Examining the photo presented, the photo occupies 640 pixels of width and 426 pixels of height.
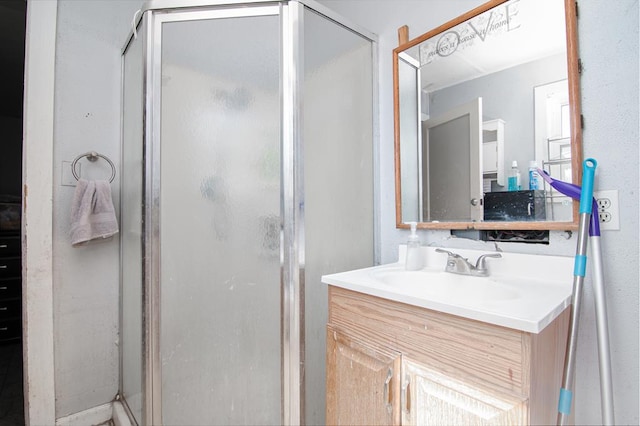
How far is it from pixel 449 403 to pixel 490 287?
1.34 feet

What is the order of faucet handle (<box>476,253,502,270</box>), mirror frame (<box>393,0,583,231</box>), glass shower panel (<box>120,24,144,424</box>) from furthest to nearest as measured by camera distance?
1. glass shower panel (<box>120,24,144,424</box>)
2. faucet handle (<box>476,253,502,270</box>)
3. mirror frame (<box>393,0,583,231</box>)

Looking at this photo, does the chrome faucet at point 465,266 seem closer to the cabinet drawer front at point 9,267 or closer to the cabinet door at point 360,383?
the cabinet door at point 360,383

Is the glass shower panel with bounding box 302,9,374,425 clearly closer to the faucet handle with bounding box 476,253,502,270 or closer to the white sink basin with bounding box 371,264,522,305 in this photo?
the white sink basin with bounding box 371,264,522,305

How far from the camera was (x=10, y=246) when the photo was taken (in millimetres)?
2615

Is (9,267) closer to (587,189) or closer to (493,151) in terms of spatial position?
(493,151)

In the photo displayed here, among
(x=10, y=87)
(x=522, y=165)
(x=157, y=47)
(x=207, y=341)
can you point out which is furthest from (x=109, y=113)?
(x=10, y=87)

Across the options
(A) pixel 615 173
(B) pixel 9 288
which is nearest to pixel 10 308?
(B) pixel 9 288

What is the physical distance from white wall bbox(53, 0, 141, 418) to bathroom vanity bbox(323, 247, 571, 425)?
4.11ft

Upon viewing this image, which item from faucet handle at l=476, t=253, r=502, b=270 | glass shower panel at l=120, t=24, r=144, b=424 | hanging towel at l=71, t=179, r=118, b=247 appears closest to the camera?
faucet handle at l=476, t=253, r=502, b=270

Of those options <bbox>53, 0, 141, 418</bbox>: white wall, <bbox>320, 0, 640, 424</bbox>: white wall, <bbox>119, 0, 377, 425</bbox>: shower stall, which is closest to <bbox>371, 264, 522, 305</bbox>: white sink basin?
<bbox>320, 0, 640, 424</bbox>: white wall

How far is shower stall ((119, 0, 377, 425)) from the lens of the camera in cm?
117

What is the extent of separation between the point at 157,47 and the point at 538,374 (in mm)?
1599

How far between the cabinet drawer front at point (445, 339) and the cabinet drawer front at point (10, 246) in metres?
3.17

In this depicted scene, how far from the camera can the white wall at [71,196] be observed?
4.76 ft
